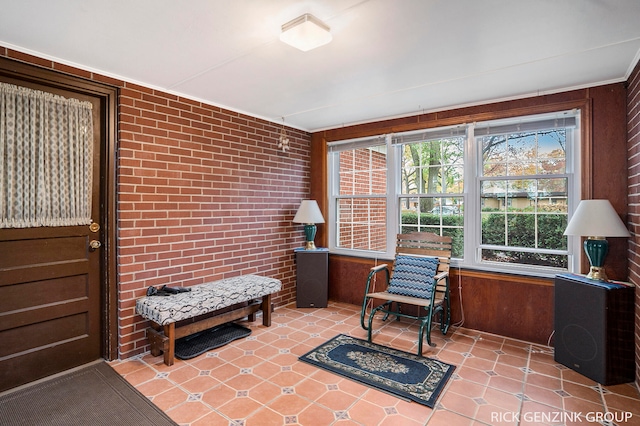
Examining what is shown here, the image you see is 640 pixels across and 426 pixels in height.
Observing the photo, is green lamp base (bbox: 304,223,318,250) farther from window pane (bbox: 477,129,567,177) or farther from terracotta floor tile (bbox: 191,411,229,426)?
terracotta floor tile (bbox: 191,411,229,426)

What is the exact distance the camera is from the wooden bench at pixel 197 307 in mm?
2824

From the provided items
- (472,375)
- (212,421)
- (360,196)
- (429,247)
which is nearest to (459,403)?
(472,375)

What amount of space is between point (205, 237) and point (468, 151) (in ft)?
10.4

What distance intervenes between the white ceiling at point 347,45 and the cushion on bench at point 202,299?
6.68ft

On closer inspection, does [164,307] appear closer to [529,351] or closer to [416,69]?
[416,69]

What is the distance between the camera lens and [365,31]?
217 centimetres

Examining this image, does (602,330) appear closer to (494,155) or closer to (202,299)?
(494,155)

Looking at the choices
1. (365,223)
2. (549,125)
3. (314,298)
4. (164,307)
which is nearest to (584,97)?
(549,125)

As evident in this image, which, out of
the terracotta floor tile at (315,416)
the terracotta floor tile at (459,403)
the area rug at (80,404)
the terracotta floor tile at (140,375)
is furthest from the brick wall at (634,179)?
the terracotta floor tile at (140,375)

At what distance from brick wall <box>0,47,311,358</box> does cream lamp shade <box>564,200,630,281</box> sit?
10.9 ft

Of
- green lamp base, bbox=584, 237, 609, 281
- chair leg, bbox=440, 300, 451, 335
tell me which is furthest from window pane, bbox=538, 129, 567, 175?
chair leg, bbox=440, 300, 451, 335

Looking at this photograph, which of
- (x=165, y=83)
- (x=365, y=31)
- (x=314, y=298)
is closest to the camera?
(x=365, y=31)

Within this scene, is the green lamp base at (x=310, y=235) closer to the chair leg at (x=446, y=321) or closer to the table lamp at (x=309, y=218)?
the table lamp at (x=309, y=218)

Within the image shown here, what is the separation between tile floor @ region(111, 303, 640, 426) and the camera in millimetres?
2178
